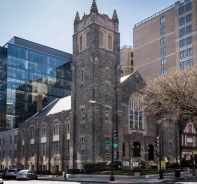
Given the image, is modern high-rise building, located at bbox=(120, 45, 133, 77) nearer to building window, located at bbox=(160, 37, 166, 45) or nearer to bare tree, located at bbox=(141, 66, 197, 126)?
building window, located at bbox=(160, 37, 166, 45)

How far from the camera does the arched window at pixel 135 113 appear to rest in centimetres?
5562

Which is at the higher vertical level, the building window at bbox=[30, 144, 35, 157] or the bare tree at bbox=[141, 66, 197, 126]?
the bare tree at bbox=[141, 66, 197, 126]

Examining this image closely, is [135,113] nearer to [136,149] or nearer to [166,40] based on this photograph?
[136,149]

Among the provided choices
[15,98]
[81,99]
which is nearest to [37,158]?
[81,99]

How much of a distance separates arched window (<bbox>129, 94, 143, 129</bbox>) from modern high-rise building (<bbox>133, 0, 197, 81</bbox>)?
40.1 meters

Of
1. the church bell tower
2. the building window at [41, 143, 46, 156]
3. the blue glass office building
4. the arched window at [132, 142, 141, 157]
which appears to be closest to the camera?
the church bell tower

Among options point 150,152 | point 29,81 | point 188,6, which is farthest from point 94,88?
point 188,6

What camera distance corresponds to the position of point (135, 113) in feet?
184

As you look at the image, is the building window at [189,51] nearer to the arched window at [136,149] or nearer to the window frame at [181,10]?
the window frame at [181,10]

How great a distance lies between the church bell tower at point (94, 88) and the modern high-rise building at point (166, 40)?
41565 millimetres

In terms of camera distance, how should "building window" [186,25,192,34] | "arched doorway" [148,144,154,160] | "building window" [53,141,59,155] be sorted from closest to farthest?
"arched doorway" [148,144,154,160], "building window" [53,141,59,155], "building window" [186,25,192,34]

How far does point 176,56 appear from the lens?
9600cm

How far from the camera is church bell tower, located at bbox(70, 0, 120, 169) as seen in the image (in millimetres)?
50312

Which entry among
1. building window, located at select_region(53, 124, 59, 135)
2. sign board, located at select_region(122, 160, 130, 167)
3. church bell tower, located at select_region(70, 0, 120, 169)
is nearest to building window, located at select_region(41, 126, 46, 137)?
building window, located at select_region(53, 124, 59, 135)
